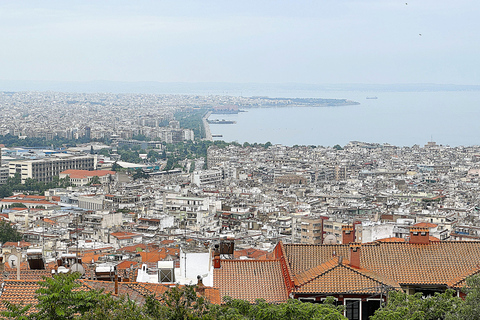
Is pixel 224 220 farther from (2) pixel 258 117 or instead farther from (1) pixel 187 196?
(2) pixel 258 117

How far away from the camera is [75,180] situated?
5650cm

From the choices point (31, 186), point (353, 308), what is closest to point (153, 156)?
point (31, 186)

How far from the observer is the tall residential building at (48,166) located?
2397 inches

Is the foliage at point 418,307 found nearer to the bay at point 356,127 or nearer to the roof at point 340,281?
the roof at point 340,281

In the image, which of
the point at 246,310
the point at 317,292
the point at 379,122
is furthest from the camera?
the point at 379,122

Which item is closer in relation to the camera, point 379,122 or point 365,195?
point 365,195

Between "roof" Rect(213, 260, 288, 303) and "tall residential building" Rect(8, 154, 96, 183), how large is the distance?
51572 millimetres

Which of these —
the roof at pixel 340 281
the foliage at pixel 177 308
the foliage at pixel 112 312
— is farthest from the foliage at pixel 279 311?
the roof at pixel 340 281

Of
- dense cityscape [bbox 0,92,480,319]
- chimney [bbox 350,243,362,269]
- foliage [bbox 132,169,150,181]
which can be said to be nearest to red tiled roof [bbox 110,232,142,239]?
dense cityscape [bbox 0,92,480,319]

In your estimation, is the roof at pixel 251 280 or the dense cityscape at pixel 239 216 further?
the dense cityscape at pixel 239 216

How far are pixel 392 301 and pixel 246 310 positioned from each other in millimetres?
1335

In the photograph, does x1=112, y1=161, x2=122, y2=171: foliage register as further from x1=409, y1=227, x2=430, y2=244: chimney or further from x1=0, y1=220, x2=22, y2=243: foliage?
x1=409, y1=227, x2=430, y2=244: chimney

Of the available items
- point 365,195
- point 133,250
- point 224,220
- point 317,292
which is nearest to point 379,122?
point 365,195

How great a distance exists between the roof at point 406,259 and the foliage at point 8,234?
1949 cm
